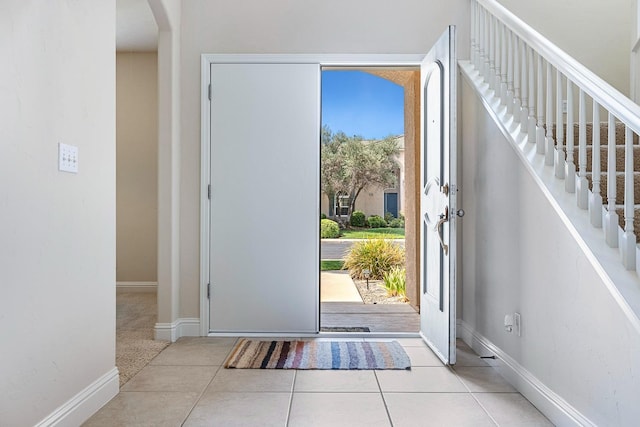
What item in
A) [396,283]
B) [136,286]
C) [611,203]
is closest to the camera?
[611,203]

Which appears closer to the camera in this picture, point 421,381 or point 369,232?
point 421,381

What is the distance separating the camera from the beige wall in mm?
5203

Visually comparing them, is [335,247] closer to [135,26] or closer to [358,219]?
[358,219]

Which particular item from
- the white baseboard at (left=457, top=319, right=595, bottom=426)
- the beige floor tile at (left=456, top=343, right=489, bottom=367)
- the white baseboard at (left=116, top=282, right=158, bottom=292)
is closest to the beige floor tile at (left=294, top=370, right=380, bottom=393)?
the beige floor tile at (left=456, top=343, right=489, bottom=367)

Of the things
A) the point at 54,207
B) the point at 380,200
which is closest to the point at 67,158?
the point at 54,207

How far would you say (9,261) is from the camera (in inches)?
60.7

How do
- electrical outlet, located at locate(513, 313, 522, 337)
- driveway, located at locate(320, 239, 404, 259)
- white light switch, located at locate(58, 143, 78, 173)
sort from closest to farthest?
white light switch, located at locate(58, 143, 78, 173)
electrical outlet, located at locate(513, 313, 522, 337)
driveway, located at locate(320, 239, 404, 259)

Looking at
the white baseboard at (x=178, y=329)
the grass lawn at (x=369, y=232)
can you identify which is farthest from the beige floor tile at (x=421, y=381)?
the grass lawn at (x=369, y=232)

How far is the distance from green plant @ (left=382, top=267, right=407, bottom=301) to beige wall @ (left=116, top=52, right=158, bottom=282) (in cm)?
277

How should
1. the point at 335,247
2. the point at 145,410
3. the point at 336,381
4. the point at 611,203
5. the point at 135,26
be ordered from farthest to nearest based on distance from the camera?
the point at 335,247, the point at 135,26, the point at 336,381, the point at 145,410, the point at 611,203

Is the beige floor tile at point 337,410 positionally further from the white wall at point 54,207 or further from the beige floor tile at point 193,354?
the white wall at point 54,207

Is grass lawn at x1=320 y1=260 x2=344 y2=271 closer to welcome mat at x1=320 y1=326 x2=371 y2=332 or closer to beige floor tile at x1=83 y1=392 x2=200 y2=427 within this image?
welcome mat at x1=320 y1=326 x2=371 y2=332

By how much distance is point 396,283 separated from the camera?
5.71 meters

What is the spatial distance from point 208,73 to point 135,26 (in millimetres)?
1646
